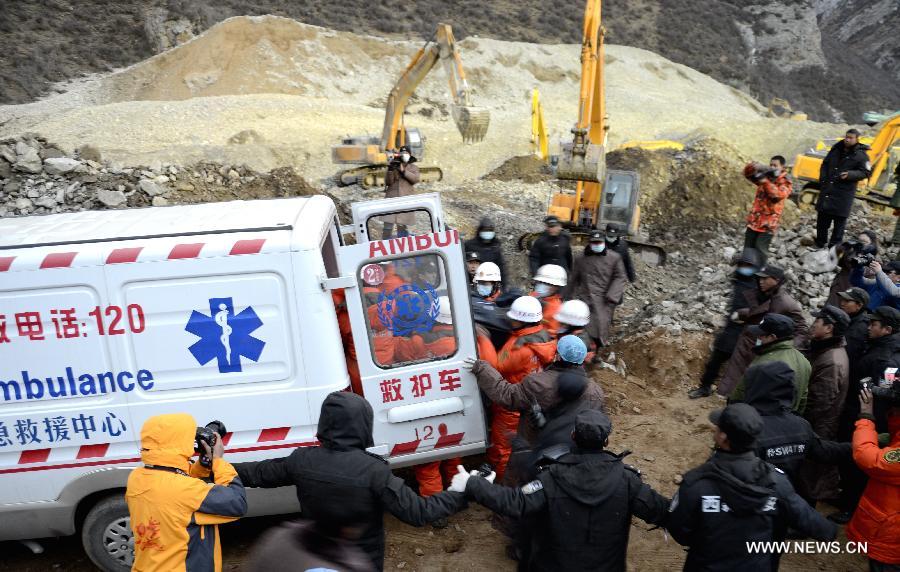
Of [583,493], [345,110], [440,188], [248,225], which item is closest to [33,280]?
[248,225]

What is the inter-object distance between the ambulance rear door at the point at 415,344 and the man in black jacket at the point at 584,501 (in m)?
1.27

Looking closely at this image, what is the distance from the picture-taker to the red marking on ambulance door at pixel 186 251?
3.85 metres

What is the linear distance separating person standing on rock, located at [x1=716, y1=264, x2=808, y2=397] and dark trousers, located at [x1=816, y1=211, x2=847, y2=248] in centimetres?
457

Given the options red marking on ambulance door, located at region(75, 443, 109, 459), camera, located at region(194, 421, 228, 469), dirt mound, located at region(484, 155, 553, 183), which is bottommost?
dirt mound, located at region(484, 155, 553, 183)

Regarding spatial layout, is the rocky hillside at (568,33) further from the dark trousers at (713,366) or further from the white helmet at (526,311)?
the dark trousers at (713,366)

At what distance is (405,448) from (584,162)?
696cm

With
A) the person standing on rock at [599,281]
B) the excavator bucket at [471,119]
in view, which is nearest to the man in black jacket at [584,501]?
the person standing on rock at [599,281]

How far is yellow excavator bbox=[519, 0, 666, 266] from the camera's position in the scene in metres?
10.1

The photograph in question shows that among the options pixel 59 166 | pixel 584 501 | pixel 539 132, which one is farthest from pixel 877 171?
pixel 59 166

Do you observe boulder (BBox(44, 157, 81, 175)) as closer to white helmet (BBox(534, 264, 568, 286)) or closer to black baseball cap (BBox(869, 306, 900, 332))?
white helmet (BBox(534, 264, 568, 286))

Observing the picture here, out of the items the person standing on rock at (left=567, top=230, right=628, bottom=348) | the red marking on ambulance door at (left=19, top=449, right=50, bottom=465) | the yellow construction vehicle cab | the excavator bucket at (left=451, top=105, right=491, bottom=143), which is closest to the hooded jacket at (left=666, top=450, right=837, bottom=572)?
the red marking on ambulance door at (left=19, top=449, right=50, bottom=465)

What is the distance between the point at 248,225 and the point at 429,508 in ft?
7.09

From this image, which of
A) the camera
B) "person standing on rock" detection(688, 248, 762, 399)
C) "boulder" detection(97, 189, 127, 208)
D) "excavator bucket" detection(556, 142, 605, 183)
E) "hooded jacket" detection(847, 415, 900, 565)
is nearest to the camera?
the camera

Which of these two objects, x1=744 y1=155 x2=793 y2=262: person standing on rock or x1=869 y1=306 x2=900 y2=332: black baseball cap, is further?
x1=744 y1=155 x2=793 y2=262: person standing on rock
